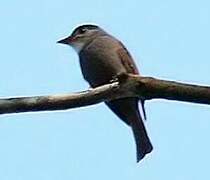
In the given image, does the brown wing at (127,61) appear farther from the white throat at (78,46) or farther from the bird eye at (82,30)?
the bird eye at (82,30)

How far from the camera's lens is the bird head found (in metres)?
7.21

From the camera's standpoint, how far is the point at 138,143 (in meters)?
5.27

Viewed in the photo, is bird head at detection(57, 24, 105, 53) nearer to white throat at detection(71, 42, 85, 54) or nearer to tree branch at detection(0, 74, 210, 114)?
white throat at detection(71, 42, 85, 54)

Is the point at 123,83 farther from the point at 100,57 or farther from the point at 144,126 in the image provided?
the point at 100,57

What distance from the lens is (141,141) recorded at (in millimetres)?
5262

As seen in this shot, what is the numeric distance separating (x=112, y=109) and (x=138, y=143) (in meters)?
0.61

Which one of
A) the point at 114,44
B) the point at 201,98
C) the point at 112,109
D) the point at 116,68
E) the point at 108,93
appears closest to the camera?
the point at 201,98

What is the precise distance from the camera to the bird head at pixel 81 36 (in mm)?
7211

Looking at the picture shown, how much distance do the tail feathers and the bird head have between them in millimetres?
1809

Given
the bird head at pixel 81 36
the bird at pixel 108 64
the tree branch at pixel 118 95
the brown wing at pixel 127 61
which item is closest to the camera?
the tree branch at pixel 118 95

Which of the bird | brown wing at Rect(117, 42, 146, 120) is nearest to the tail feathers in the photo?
the bird

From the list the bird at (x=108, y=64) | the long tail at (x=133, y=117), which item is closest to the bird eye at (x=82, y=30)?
the bird at (x=108, y=64)

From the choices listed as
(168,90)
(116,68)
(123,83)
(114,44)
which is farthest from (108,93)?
(114,44)

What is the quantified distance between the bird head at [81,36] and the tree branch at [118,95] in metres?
3.22
